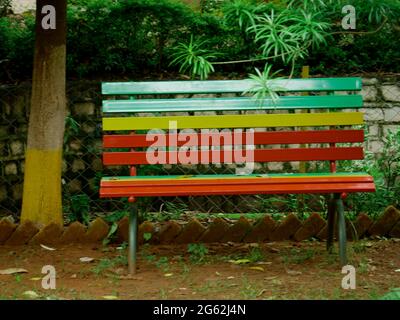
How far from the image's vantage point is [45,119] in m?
5.44

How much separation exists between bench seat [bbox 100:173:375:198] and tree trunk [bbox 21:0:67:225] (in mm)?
842

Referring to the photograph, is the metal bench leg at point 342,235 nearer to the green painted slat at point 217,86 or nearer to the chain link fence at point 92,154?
the green painted slat at point 217,86

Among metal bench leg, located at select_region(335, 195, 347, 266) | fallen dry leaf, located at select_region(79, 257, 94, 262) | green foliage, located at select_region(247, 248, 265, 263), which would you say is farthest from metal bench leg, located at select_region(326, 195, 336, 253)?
fallen dry leaf, located at select_region(79, 257, 94, 262)

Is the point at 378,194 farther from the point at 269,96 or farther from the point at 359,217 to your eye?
the point at 269,96

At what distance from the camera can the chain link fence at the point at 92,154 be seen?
6.32 metres

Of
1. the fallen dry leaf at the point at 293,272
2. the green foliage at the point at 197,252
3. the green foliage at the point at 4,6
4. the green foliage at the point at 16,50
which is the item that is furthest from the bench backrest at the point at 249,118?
the green foliage at the point at 4,6

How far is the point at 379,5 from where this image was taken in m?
4.97

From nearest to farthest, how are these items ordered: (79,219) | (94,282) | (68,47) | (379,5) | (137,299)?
(137,299), (94,282), (379,5), (79,219), (68,47)

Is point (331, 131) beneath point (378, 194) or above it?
above

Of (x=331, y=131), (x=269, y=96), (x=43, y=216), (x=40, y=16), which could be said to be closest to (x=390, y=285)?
(x=331, y=131)

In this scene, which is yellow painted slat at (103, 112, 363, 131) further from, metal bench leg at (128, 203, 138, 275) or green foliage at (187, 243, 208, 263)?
green foliage at (187, 243, 208, 263)

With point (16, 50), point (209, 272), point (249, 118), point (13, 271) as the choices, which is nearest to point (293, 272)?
point (209, 272)

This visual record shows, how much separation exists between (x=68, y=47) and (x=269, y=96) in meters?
2.04

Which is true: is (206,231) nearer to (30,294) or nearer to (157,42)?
(30,294)
